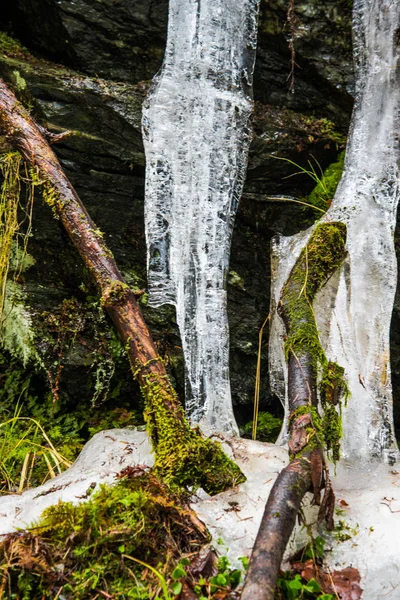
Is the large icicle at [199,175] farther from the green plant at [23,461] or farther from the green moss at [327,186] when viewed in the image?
the green plant at [23,461]

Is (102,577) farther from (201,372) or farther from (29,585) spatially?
(201,372)

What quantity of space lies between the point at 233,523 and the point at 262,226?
2.77 m

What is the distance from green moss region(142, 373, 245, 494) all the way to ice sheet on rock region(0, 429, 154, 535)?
13 centimetres

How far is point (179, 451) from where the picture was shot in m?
2.58

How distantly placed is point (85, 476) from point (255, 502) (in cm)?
91

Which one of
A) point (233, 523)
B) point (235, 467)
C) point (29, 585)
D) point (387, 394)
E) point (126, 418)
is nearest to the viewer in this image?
point (29, 585)

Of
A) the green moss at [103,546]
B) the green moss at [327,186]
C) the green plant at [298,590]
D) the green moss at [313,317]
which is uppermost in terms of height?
the green moss at [327,186]

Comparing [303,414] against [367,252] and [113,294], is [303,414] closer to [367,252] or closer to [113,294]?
[113,294]

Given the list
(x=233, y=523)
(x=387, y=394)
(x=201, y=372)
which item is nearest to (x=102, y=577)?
(x=233, y=523)

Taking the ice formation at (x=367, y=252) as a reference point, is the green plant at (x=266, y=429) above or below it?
below

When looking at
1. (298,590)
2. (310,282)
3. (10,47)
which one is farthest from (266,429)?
(10,47)

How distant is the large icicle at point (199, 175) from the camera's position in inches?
143

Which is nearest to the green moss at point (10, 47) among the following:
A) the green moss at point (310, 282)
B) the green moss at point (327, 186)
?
the green moss at point (327, 186)

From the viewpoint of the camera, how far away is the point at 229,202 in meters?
3.86
